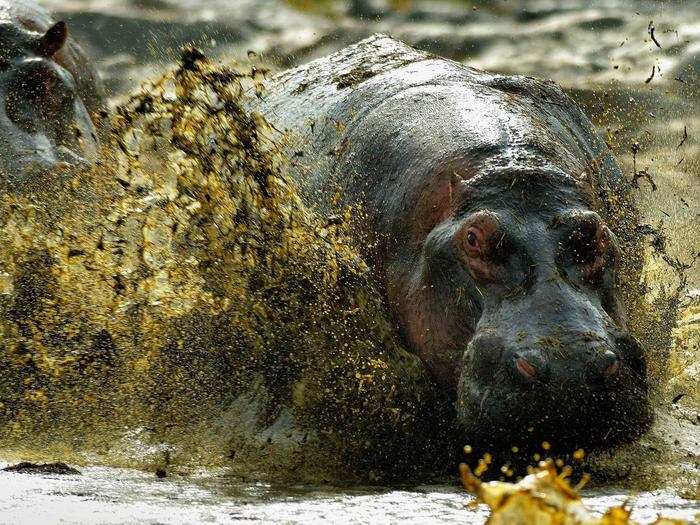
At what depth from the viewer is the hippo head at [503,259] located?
506 cm

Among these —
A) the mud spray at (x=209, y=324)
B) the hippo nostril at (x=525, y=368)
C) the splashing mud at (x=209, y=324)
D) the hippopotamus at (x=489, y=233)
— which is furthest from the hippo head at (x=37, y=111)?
the hippo nostril at (x=525, y=368)

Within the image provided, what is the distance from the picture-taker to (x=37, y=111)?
28.3ft

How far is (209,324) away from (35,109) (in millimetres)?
2665

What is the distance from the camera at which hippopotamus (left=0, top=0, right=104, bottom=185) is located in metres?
7.96

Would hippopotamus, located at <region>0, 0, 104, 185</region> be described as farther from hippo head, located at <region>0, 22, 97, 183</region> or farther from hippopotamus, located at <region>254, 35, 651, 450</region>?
hippopotamus, located at <region>254, 35, 651, 450</region>

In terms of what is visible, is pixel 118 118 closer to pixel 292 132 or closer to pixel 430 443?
pixel 292 132

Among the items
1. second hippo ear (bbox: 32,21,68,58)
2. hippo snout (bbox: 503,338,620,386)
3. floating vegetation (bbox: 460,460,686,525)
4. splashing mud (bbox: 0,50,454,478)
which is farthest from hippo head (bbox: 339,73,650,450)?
second hippo ear (bbox: 32,21,68,58)

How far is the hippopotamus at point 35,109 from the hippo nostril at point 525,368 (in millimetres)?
3668

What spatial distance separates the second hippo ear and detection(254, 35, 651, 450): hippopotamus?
7.35 feet

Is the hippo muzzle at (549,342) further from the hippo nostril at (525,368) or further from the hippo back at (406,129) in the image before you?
the hippo back at (406,129)

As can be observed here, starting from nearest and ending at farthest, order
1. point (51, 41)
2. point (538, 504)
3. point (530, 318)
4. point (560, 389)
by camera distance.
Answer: point (538, 504)
point (560, 389)
point (530, 318)
point (51, 41)

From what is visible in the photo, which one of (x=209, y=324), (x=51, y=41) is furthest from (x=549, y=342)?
(x=51, y=41)

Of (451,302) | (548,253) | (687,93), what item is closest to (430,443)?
(451,302)

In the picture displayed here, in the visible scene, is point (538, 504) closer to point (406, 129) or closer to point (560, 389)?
point (560, 389)
